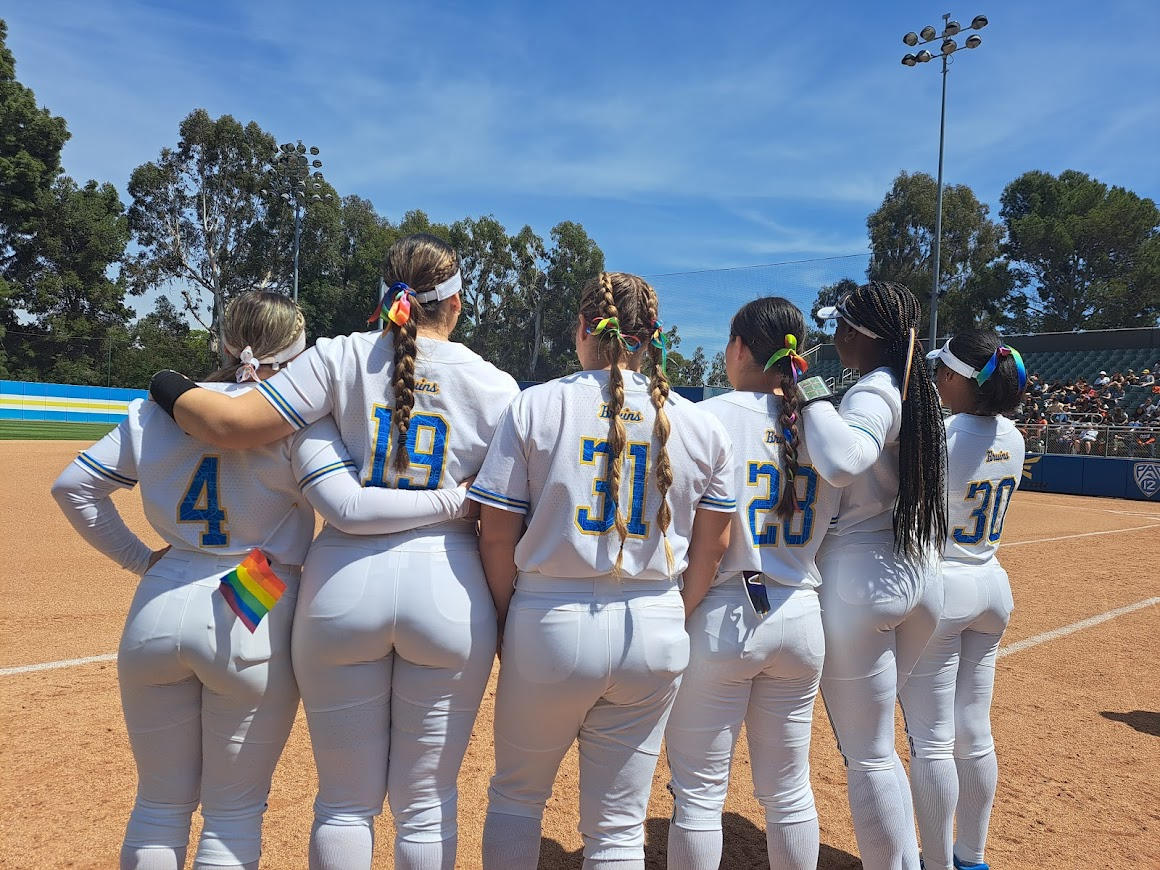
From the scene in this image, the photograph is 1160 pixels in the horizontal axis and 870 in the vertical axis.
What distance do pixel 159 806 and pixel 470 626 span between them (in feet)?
3.21

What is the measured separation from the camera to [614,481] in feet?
6.74

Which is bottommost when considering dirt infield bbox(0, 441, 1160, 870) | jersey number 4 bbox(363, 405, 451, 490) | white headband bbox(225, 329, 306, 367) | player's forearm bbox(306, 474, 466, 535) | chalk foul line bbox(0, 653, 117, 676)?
dirt infield bbox(0, 441, 1160, 870)

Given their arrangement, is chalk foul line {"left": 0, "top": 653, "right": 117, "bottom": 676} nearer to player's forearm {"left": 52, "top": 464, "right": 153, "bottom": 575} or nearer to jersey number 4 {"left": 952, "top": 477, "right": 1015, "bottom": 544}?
player's forearm {"left": 52, "top": 464, "right": 153, "bottom": 575}

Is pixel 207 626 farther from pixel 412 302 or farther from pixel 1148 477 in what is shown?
pixel 1148 477

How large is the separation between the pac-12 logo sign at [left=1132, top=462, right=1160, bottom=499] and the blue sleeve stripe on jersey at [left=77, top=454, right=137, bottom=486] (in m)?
23.5

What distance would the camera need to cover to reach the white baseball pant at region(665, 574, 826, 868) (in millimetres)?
2270

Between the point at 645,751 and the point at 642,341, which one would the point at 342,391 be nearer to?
the point at 642,341

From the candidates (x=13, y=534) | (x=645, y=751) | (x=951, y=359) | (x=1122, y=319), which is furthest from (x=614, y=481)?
(x=1122, y=319)

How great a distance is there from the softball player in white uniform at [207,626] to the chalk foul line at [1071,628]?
582cm

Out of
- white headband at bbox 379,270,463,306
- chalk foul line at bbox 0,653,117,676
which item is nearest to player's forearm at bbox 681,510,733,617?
white headband at bbox 379,270,463,306

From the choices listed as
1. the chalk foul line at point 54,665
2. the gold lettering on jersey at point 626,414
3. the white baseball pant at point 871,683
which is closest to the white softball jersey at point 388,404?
the gold lettering on jersey at point 626,414

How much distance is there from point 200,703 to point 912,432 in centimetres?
232

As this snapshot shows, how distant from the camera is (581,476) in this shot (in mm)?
2062

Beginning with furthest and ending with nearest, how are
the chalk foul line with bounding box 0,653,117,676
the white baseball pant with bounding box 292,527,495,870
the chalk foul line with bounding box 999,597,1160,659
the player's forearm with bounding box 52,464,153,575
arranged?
the chalk foul line with bounding box 999,597,1160,659, the chalk foul line with bounding box 0,653,117,676, the player's forearm with bounding box 52,464,153,575, the white baseball pant with bounding box 292,527,495,870
